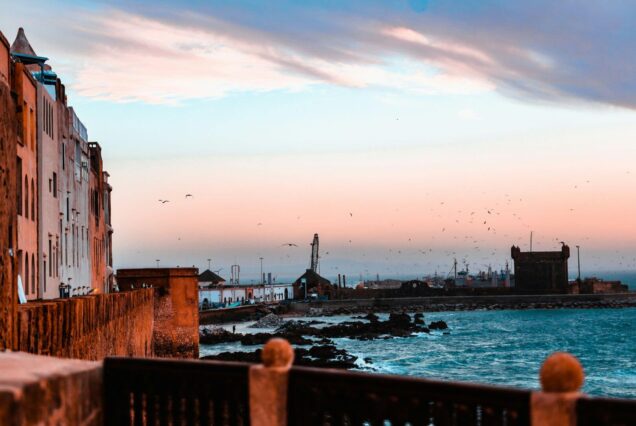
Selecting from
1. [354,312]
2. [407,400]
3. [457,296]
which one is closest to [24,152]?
[407,400]

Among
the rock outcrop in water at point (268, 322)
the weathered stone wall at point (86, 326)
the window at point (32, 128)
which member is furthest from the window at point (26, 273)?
the rock outcrop in water at point (268, 322)

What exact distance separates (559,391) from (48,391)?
3692mm

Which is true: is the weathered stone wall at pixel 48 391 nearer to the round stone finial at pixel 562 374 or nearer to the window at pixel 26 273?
the round stone finial at pixel 562 374

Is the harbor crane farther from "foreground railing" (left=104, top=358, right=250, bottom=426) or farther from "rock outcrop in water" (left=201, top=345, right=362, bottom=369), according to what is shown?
"foreground railing" (left=104, top=358, right=250, bottom=426)

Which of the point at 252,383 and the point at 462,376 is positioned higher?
the point at 252,383

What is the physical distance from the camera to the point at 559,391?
5.18 meters

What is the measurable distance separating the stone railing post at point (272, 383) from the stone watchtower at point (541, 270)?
129 metres

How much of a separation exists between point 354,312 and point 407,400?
390 feet

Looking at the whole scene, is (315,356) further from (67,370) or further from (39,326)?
(67,370)

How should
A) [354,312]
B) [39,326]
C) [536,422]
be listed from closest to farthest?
1. [536,422]
2. [39,326]
3. [354,312]

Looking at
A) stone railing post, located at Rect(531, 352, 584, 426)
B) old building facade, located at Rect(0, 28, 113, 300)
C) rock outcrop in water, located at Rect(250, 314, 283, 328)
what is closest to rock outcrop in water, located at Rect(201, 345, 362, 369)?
old building facade, located at Rect(0, 28, 113, 300)

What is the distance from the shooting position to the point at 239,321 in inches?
4107

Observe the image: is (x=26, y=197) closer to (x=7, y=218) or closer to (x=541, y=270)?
(x=7, y=218)

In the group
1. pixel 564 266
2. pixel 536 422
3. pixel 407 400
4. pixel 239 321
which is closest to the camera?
pixel 536 422
